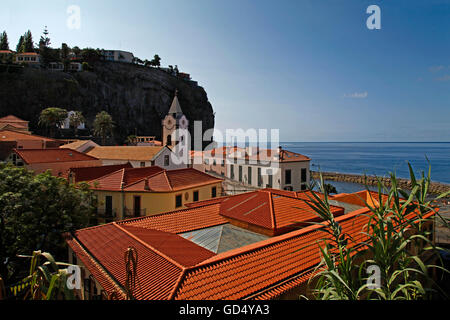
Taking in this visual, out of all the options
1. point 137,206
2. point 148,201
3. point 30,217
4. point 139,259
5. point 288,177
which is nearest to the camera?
point 139,259

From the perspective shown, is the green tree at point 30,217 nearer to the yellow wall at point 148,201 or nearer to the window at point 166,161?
the yellow wall at point 148,201

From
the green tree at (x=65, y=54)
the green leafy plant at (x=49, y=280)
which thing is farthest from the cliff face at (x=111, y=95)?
the green leafy plant at (x=49, y=280)

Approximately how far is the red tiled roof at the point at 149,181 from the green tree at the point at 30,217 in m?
7.13

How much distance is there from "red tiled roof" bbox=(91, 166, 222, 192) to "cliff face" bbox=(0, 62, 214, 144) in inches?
2401

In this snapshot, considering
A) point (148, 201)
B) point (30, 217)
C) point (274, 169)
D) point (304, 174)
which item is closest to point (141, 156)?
point (148, 201)

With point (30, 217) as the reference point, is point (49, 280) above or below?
above

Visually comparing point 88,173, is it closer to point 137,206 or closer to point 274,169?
point 137,206

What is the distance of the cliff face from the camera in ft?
268

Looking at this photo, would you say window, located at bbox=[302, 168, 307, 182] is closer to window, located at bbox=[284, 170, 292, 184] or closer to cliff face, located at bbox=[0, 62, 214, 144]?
window, located at bbox=[284, 170, 292, 184]

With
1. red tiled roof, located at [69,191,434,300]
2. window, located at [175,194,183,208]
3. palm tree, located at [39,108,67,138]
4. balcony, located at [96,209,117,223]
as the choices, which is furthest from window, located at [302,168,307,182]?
palm tree, located at [39,108,67,138]

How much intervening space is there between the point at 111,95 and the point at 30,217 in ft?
323

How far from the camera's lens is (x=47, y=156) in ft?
111
